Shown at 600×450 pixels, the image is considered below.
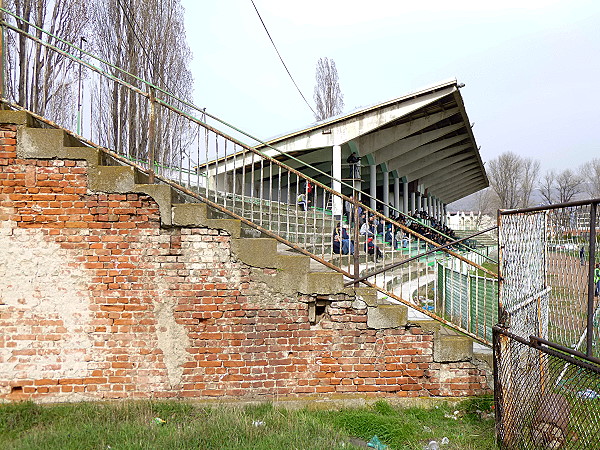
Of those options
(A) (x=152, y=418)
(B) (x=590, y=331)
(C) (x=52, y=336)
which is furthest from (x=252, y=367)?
(B) (x=590, y=331)

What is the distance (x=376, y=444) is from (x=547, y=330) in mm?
2136

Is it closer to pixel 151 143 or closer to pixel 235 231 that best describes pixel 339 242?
pixel 235 231

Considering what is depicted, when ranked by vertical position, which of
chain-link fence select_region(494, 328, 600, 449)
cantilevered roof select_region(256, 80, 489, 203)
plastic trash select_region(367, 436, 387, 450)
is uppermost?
cantilevered roof select_region(256, 80, 489, 203)

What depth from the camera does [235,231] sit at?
17.1ft

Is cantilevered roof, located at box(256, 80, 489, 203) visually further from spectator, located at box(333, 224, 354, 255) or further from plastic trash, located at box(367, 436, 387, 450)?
plastic trash, located at box(367, 436, 387, 450)

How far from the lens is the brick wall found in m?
4.97

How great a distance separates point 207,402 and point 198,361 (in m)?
0.49

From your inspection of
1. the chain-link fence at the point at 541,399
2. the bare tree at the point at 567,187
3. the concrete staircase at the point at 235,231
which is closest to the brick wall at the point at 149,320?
the concrete staircase at the point at 235,231

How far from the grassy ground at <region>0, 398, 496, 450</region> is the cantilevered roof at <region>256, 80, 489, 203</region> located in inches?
306

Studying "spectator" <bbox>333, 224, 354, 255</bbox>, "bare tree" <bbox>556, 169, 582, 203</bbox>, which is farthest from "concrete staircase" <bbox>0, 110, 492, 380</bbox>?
"bare tree" <bbox>556, 169, 582, 203</bbox>

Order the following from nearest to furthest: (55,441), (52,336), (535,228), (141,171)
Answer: (55,441)
(535,228)
(52,336)
(141,171)

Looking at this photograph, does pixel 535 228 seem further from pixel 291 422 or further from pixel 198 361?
pixel 198 361

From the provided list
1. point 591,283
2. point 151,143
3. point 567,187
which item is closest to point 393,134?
point 151,143

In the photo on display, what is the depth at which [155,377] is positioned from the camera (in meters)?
5.09
